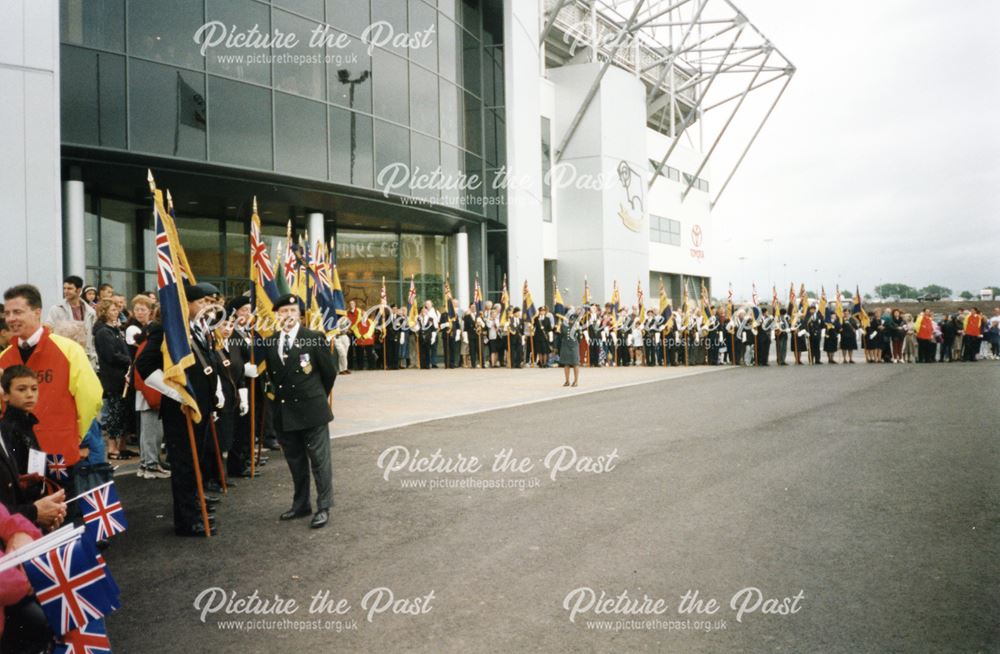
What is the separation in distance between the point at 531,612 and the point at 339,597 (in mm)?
1288

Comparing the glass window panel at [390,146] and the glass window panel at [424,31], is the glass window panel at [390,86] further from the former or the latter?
the glass window panel at [424,31]

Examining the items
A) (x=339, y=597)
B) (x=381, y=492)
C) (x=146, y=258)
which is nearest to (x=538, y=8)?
(x=146, y=258)

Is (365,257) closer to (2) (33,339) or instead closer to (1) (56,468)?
(2) (33,339)

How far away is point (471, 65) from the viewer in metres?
29.6

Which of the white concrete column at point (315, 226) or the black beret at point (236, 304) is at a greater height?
the white concrete column at point (315, 226)

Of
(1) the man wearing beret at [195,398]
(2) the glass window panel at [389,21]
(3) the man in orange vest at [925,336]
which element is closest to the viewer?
(1) the man wearing beret at [195,398]

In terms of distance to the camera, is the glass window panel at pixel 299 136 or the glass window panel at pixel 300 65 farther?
the glass window panel at pixel 300 65

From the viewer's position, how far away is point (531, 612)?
4.33 m

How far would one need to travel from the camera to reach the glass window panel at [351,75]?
20984 mm

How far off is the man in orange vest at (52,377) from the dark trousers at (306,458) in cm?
172

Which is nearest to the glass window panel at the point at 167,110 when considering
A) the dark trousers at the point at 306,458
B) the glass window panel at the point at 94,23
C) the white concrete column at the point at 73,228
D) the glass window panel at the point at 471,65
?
the glass window panel at the point at 94,23

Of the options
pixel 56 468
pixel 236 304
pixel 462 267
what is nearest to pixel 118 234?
pixel 236 304

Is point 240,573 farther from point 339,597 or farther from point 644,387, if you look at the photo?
point 644,387

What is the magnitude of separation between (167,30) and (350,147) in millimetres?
5932
